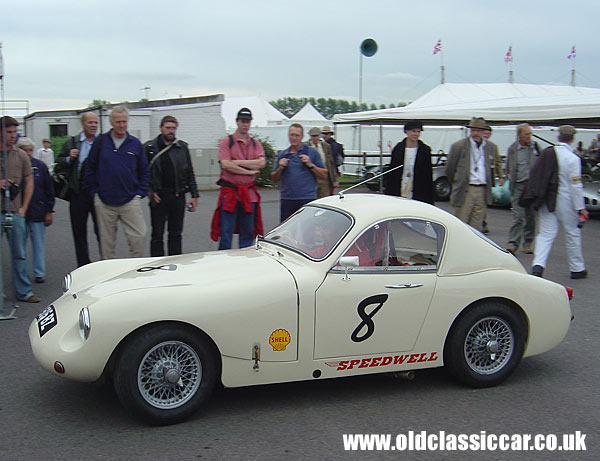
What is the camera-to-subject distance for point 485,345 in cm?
460

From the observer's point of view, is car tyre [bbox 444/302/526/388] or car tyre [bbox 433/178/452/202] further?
car tyre [bbox 433/178/452/202]

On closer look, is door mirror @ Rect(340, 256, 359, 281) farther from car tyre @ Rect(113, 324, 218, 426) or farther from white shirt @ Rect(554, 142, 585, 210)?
white shirt @ Rect(554, 142, 585, 210)

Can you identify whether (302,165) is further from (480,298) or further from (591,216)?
(591,216)

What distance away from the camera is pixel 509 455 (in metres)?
3.60

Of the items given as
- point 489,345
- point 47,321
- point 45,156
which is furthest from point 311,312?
point 45,156

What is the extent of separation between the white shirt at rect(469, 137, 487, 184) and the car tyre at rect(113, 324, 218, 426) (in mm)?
5951

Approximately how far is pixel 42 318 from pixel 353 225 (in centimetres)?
224

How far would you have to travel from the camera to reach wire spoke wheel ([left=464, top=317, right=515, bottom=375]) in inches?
180

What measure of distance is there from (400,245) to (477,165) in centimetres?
477

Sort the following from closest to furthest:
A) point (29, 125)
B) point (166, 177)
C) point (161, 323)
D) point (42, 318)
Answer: point (161, 323)
point (42, 318)
point (166, 177)
point (29, 125)

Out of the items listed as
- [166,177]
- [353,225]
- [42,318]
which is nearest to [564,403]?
[353,225]

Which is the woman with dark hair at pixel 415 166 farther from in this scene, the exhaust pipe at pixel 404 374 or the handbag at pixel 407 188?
the exhaust pipe at pixel 404 374

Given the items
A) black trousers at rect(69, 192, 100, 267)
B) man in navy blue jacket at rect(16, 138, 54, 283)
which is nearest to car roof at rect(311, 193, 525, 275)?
black trousers at rect(69, 192, 100, 267)

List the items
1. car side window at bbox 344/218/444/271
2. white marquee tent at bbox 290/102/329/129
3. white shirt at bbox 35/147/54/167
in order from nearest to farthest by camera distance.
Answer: car side window at bbox 344/218/444/271
white shirt at bbox 35/147/54/167
white marquee tent at bbox 290/102/329/129
